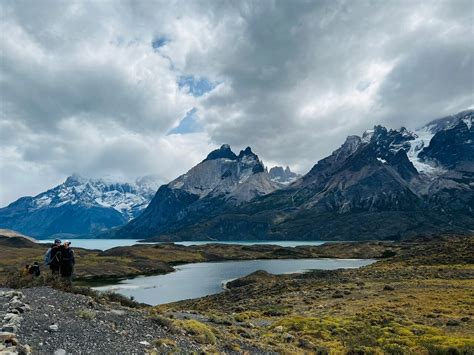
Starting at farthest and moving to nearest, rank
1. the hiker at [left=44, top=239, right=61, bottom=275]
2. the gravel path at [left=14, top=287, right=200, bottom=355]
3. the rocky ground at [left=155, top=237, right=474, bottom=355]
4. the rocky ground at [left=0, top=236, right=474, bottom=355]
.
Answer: the hiker at [left=44, top=239, right=61, bottom=275], the rocky ground at [left=155, top=237, right=474, bottom=355], the rocky ground at [left=0, top=236, right=474, bottom=355], the gravel path at [left=14, top=287, right=200, bottom=355]

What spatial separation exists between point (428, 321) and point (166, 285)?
9411 centimetres

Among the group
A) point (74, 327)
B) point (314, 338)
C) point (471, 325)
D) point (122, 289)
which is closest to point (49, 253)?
point (74, 327)

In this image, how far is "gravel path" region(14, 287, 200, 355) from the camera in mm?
16609

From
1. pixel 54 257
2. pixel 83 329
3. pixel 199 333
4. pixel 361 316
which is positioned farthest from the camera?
pixel 361 316

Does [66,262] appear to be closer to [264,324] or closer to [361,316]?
[264,324]

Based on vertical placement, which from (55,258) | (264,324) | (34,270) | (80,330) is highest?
(55,258)

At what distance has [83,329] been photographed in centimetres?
1859

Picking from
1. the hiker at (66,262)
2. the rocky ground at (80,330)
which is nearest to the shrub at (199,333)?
the rocky ground at (80,330)

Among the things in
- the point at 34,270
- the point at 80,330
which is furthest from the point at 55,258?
the point at 80,330

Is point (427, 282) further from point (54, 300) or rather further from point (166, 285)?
point (166, 285)

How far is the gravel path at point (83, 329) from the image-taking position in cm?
1661

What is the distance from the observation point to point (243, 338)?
25.6 meters

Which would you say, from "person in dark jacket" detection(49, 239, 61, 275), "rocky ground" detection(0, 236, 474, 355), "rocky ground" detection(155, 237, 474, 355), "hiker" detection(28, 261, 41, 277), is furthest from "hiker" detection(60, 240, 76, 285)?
"rocky ground" detection(155, 237, 474, 355)

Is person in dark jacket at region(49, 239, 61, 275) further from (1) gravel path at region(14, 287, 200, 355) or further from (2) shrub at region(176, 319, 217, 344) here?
(2) shrub at region(176, 319, 217, 344)
